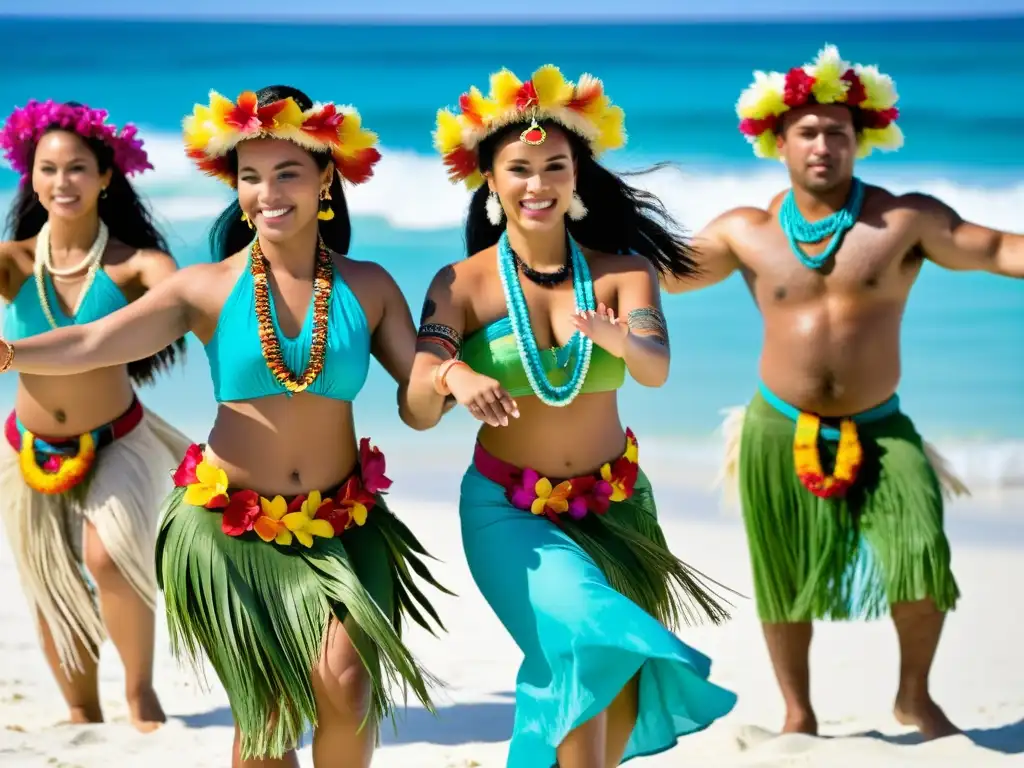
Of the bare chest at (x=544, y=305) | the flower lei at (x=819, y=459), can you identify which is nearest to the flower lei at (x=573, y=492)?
the bare chest at (x=544, y=305)

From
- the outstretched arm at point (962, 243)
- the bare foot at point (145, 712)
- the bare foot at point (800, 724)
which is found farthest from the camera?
the bare foot at point (145, 712)

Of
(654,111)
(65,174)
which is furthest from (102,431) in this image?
(654,111)

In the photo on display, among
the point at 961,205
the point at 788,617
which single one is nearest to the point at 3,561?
the point at 788,617

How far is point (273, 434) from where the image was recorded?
3.50 metres

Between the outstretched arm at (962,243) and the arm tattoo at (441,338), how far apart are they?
160 cm

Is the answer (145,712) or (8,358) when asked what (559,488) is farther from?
(145,712)

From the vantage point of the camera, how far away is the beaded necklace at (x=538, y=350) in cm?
351

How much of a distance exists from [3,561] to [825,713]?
373 cm

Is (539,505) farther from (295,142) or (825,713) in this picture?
(825,713)

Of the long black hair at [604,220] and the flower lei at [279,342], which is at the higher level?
the long black hair at [604,220]

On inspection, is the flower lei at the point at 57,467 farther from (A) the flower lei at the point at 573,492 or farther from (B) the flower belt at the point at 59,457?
(A) the flower lei at the point at 573,492

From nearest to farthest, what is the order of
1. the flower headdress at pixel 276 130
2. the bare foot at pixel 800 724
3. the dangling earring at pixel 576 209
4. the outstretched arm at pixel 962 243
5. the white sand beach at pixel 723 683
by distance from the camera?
the flower headdress at pixel 276 130, the dangling earring at pixel 576 209, the outstretched arm at pixel 962 243, the white sand beach at pixel 723 683, the bare foot at pixel 800 724

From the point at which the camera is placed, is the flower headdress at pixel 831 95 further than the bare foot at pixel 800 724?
No

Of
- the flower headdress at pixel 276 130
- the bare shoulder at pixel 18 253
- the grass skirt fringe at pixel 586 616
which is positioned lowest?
the grass skirt fringe at pixel 586 616
